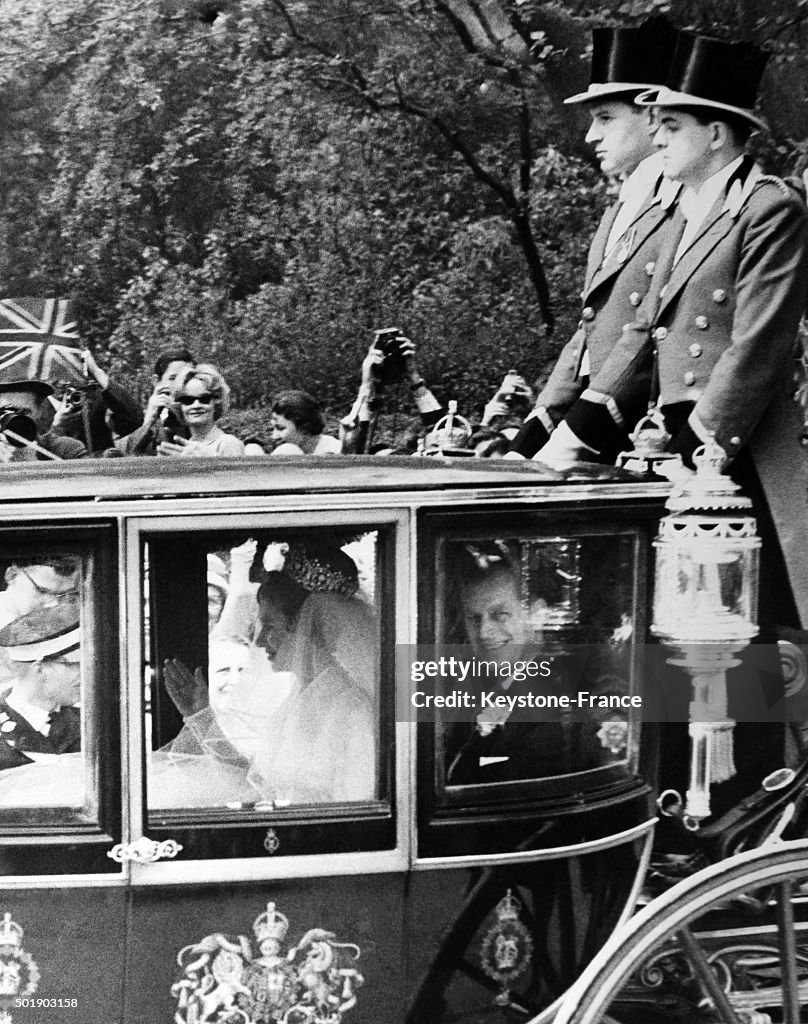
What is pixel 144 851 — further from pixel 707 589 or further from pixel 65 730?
pixel 707 589

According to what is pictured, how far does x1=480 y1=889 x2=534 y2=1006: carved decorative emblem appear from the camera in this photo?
2848 mm

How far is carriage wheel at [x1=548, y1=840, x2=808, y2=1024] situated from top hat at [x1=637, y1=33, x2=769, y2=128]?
1624 millimetres

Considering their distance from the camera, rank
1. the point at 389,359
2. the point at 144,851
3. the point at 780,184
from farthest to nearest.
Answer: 1. the point at 389,359
2. the point at 780,184
3. the point at 144,851

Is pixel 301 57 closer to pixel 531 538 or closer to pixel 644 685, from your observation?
pixel 531 538

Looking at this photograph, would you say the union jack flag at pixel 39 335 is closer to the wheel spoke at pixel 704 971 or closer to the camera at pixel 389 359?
the camera at pixel 389 359

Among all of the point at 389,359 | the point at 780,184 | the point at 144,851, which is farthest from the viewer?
the point at 389,359

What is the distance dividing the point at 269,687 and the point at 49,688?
1.50 feet

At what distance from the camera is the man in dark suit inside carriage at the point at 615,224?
9.61 feet

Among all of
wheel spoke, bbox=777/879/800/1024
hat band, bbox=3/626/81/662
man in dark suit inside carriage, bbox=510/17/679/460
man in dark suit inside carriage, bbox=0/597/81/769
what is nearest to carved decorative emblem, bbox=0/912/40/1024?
man in dark suit inside carriage, bbox=0/597/81/769

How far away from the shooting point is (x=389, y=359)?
9.84 ft

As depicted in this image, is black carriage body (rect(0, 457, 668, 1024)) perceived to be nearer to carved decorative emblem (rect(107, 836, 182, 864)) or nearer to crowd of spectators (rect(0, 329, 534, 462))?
carved decorative emblem (rect(107, 836, 182, 864))

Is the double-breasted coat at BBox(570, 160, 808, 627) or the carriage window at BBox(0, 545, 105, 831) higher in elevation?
the double-breasted coat at BBox(570, 160, 808, 627)

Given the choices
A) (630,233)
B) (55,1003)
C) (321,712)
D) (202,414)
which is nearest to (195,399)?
(202,414)

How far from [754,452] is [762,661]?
17.9 inches
